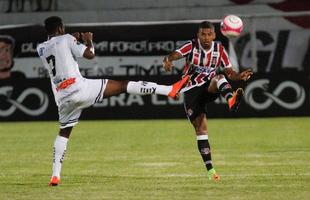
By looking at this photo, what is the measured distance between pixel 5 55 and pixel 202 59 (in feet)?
44.3

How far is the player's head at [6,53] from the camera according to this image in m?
24.3

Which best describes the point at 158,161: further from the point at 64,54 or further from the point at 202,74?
the point at 64,54

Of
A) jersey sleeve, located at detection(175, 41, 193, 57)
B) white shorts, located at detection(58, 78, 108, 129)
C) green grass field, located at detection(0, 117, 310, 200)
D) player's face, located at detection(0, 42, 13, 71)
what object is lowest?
player's face, located at detection(0, 42, 13, 71)

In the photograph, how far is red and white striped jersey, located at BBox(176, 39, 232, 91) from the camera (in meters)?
11.8

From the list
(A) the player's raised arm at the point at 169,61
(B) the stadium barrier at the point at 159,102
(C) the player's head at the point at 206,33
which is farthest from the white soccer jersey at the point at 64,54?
(B) the stadium barrier at the point at 159,102

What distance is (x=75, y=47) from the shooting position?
11.1 metres

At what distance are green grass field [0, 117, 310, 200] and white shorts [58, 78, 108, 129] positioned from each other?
2.77 feet

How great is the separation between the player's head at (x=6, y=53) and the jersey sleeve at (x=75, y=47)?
530 inches

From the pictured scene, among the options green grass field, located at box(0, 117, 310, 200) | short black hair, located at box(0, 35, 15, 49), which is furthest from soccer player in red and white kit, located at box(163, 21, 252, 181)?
short black hair, located at box(0, 35, 15, 49)

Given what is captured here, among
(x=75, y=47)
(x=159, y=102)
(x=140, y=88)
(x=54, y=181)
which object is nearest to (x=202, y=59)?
(x=140, y=88)

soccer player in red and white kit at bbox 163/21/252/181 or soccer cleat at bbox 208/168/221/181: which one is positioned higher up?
soccer player in red and white kit at bbox 163/21/252/181

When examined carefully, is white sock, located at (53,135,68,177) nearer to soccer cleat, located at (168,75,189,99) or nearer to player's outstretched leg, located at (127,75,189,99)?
player's outstretched leg, located at (127,75,189,99)

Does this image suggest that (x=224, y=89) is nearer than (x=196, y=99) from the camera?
Yes

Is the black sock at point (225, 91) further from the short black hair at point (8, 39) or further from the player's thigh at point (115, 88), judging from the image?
the short black hair at point (8, 39)
